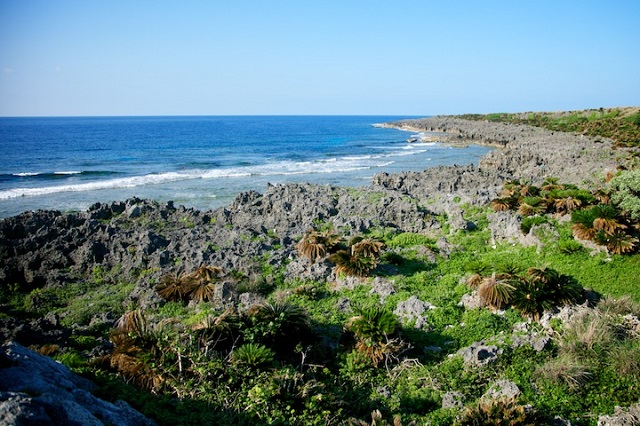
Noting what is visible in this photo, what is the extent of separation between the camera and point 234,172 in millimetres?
47375

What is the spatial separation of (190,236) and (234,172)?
3006 cm

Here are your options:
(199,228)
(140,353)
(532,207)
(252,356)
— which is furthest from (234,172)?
(252,356)

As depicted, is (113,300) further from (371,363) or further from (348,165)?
(348,165)

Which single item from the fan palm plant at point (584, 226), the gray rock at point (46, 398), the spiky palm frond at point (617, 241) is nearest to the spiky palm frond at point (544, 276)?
the spiky palm frond at point (617, 241)

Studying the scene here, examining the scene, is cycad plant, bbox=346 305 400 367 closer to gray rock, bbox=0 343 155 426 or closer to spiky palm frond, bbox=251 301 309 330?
spiky palm frond, bbox=251 301 309 330

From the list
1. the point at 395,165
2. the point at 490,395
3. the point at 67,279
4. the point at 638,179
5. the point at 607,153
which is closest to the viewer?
the point at 490,395

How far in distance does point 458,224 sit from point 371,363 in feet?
34.9

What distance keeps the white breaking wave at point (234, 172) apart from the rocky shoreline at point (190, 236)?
18.4 meters

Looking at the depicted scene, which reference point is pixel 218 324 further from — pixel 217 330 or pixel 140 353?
pixel 140 353

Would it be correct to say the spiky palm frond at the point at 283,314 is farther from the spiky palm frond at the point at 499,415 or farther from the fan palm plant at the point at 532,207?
the fan palm plant at the point at 532,207

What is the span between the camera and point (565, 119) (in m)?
93.6

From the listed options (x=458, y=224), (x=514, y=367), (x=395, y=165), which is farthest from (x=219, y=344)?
(x=395, y=165)

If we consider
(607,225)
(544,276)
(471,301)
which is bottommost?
(471,301)

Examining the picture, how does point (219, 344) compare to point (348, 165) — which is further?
point (348, 165)
